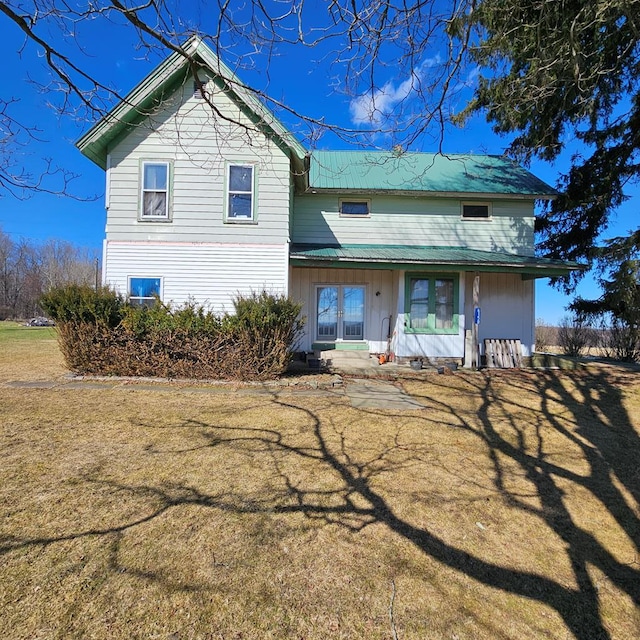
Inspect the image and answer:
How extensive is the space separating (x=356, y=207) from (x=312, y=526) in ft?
36.4

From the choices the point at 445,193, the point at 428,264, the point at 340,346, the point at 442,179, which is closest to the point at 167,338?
the point at 340,346

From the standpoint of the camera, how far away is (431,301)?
10.8 meters

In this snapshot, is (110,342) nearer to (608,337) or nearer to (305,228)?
(305,228)

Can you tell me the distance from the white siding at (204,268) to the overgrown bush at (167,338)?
6.21 ft

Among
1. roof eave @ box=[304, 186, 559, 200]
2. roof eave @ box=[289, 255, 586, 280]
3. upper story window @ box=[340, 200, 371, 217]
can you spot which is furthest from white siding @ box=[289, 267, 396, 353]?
roof eave @ box=[304, 186, 559, 200]

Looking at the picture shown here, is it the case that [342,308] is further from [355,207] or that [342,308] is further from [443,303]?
[355,207]

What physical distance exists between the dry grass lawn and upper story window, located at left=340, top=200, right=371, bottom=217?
27.7ft

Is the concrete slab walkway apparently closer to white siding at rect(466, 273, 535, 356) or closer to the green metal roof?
white siding at rect(466, 273, 535, 356)

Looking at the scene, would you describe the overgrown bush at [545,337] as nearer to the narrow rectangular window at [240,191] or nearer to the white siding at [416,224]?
the white siding at [416,224]

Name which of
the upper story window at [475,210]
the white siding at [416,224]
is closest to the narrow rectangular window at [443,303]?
the white siding at [416,224]

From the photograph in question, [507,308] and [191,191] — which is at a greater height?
[191,191]

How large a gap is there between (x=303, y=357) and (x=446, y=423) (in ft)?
19.7

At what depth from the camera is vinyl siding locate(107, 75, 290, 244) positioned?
9.84m

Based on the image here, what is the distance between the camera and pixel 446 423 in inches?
224
